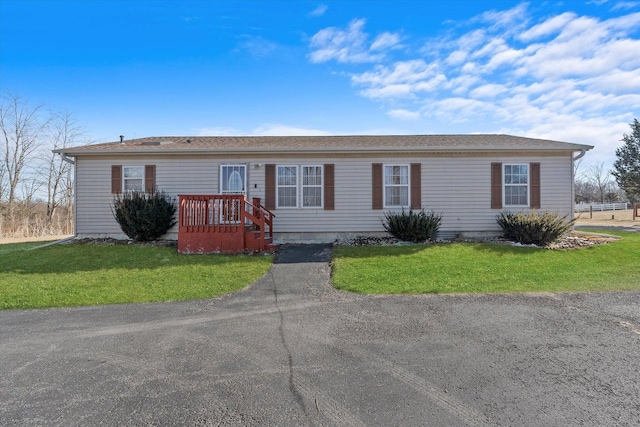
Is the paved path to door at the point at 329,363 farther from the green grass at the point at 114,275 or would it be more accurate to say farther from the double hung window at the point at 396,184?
the double hung window at the point at 396,184

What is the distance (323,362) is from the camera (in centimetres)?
326

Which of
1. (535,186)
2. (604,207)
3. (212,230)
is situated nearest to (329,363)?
(212,230)

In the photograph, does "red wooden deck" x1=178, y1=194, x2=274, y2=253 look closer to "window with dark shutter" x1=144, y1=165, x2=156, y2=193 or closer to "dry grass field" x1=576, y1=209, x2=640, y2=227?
"window with dark shutter" x1=144, y1=165, x2=156, y2=193

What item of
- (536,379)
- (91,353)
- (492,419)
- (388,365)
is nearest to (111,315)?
(91,353)

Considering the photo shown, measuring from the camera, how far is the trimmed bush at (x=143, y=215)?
1014 centimetres

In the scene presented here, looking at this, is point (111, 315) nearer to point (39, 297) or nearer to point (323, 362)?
point (39, 297)

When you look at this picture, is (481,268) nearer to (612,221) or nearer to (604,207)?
(612,221)

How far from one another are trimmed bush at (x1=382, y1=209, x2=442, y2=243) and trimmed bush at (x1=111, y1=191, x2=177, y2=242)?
730 centimetres

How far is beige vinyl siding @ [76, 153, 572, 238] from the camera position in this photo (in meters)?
10.9

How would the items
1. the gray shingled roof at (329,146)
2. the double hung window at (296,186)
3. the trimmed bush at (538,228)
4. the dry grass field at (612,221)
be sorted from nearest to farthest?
1. the trimmed bush at (538,228)
2. the gray shingled roof at (329,146)
3. the double hung window at (296,186)
4. the dry grass field at (612,221)

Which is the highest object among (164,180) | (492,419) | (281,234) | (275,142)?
(275,142)

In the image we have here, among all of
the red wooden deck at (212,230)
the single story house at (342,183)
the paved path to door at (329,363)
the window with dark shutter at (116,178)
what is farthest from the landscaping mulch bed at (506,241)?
the window with dark shutter at (116,178)

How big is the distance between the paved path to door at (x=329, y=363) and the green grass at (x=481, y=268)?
781 mm

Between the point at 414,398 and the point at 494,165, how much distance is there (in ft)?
33.5
